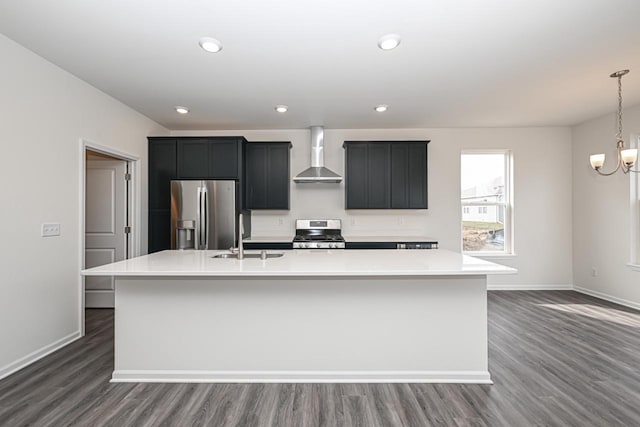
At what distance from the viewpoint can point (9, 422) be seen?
6.17 feet

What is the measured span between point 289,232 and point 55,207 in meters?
2.93

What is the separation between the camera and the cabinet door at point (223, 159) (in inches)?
174

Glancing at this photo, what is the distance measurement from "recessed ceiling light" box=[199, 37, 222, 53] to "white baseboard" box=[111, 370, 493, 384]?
97.3 inches

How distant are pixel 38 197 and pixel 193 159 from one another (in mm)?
1918

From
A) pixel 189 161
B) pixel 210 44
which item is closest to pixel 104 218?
pixel 189 161

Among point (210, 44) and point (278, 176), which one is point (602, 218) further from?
point (210, 44)

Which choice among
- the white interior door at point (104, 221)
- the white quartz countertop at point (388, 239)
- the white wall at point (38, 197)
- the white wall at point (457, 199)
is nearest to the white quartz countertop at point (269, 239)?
the white wall at point (457, 199)

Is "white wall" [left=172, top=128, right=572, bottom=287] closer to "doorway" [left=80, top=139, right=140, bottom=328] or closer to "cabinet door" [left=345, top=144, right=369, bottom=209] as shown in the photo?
"cabinet door" [left=345, top=144, right=369, bottom=209]

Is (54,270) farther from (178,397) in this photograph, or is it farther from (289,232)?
(289,232)

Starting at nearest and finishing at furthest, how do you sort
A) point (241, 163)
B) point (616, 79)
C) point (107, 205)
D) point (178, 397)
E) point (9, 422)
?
point (9, 422)
point (178, 397)
point (616, 79)
point (107, 205)
point (241, 163)

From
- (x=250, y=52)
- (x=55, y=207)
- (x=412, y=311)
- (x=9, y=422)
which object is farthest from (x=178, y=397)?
(x=250, y=52)

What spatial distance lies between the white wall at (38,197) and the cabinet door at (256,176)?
6.33 ft

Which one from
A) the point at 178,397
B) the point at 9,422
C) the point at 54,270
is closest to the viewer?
the point at 9,422

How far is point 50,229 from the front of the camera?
2.80 metres
